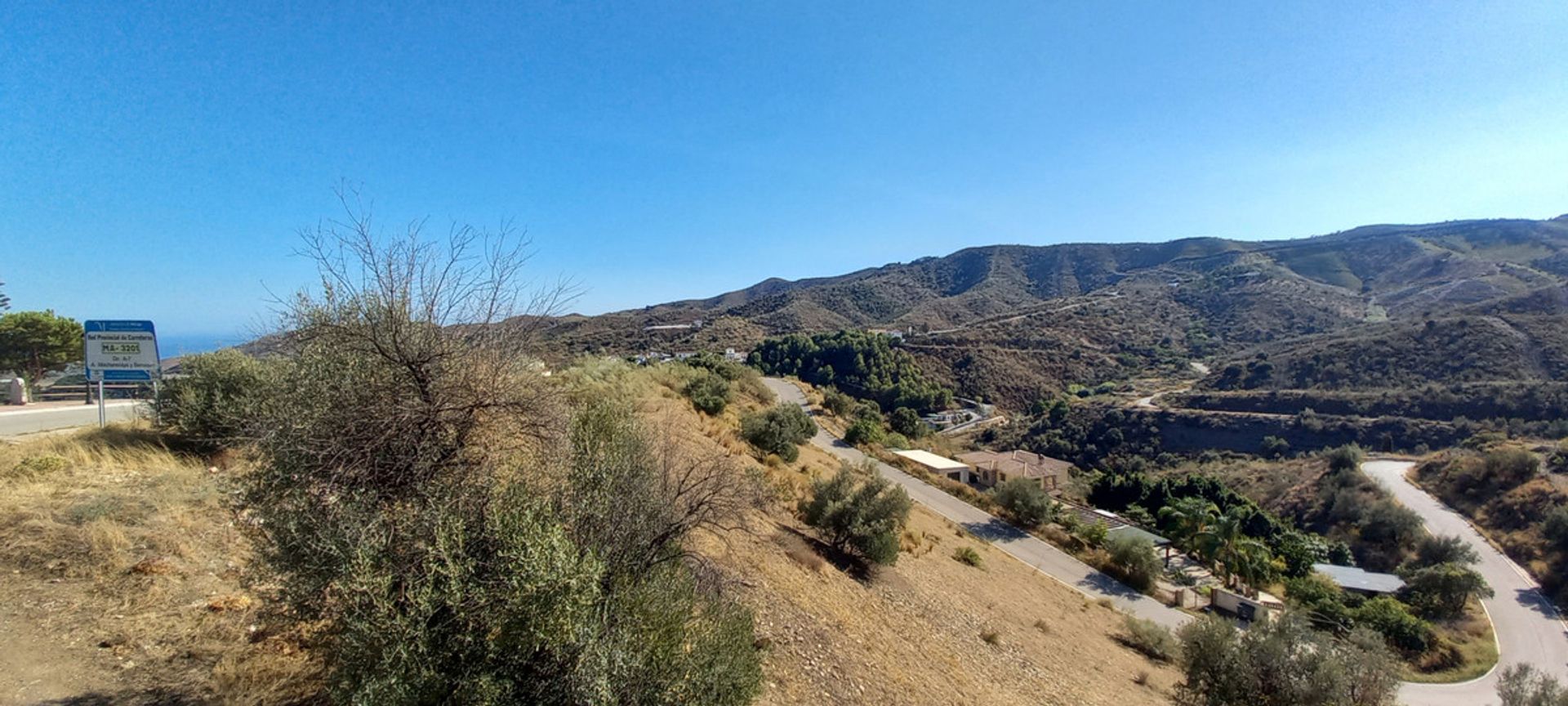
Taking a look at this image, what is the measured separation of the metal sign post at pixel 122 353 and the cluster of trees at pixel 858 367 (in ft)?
148

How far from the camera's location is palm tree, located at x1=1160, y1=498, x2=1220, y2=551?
2308cm

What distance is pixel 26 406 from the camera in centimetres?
1362

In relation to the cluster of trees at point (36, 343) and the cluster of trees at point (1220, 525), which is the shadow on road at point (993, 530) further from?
the cluster of trees at point (36, 343)

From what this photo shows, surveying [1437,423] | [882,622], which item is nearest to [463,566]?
[882,622]

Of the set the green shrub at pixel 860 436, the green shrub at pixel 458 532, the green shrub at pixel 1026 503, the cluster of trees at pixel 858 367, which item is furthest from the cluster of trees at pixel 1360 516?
the green shrub at pixel 458 532

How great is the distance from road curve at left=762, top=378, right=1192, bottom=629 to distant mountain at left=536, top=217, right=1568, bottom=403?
80.0 feet

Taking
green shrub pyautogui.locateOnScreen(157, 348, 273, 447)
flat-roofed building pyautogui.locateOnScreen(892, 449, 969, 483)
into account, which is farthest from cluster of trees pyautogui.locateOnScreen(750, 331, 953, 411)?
green shrub pyautogui.locateOnScreen(157, 348, 273, 447)

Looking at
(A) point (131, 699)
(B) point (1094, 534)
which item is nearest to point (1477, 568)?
(B) point (1094, 534)

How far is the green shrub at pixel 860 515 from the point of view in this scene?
40.4 feet

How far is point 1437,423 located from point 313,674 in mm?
55172

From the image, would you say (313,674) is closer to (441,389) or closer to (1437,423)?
(441,389)

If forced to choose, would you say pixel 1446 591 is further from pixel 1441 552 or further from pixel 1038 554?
pixel 1038 554

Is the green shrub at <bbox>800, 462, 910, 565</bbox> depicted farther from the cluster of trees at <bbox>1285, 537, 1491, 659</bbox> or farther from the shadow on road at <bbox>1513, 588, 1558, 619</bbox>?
the shadow on road at <bbox>1513, 588, 1558, 619</bbox>

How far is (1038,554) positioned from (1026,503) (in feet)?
9.24
